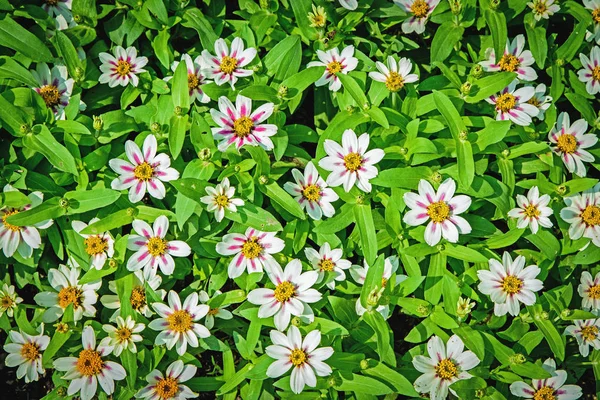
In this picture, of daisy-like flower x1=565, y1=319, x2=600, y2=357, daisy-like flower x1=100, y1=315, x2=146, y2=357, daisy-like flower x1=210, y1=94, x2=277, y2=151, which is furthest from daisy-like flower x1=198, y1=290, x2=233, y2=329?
daisy-like flower x1=565, y1=319, x2=600, y2=357

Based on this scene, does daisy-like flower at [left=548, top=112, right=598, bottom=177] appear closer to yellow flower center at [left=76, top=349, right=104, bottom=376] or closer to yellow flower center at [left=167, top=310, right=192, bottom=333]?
yellow flower center at [left=167, top=310, right=192, bottom=333]

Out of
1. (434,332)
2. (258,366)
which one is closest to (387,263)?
(434,332)

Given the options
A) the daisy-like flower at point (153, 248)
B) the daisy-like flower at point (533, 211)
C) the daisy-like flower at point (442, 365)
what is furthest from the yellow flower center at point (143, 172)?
the daisy-like flower at point (533, 211)

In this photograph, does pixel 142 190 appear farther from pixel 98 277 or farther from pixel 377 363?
pixel 377 363

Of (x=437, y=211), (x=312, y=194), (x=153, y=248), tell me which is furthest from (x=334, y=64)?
(x=153, y=248)

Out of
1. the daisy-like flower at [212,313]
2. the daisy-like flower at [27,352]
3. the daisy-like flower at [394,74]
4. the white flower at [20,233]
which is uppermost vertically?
the daisy-like flower at [394,74]

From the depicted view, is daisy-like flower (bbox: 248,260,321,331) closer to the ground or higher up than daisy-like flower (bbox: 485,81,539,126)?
closer to the ground

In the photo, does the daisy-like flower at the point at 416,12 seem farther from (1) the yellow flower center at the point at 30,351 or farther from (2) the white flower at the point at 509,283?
(1) the yellow flower center at the point at 30,351
